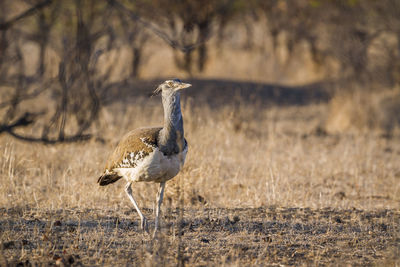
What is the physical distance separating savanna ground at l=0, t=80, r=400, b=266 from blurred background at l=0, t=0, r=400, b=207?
0.14 ft

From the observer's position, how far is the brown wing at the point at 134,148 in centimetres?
454

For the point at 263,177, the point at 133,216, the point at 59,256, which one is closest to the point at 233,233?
the point at 133,216

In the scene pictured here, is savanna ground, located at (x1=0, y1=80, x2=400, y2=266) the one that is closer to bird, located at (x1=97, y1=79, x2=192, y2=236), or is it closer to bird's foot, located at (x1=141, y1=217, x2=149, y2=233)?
bird's foot, located at (x1=141, y1=217, x2=149, y2=233)

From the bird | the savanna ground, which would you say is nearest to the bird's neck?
the bird

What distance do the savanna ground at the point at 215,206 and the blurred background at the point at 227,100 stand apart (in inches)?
1.6

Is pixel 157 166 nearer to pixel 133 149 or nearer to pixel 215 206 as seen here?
pixel 133 149

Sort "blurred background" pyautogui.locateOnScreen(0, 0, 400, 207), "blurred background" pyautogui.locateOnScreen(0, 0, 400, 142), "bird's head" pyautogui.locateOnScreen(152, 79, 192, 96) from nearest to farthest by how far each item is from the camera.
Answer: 1. "bird's head" pyautogui.locateOnScreen(152, 79, 192, 96)
2. "blurred background" pyautogui.locateOnScreen(0, 0, 400, 207)
3. "blurred background" pyautogui.locateOnScreen(0, 0, 400, 142)

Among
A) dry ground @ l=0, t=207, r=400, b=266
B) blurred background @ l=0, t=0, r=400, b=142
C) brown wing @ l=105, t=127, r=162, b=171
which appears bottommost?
dry ground @ l=0, t=207, r=400, b=266

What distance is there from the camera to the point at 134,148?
15.2 ft

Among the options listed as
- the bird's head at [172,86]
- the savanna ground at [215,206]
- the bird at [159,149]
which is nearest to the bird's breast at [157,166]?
the bird at [159,149]

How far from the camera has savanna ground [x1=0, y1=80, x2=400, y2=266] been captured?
4.12 metres

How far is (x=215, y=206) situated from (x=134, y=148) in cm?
154

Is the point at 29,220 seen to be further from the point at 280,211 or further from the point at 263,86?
the point at 263,86

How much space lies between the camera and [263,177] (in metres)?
6.92
